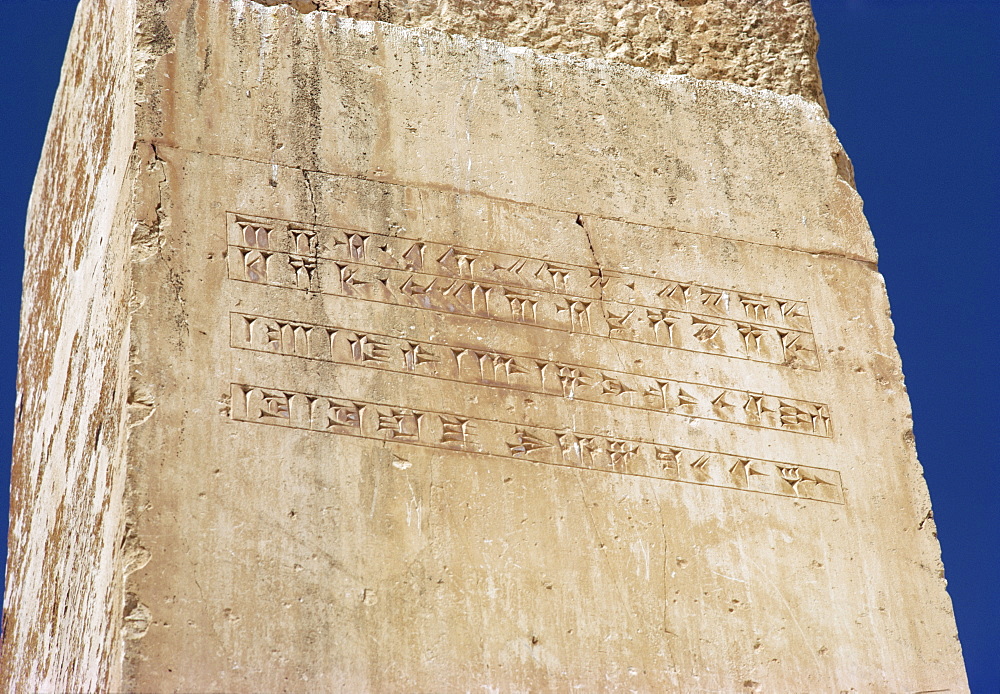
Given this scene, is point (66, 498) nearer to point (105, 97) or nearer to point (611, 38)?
point (105, 97)

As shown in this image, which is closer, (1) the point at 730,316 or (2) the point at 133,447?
(2) the point at 133,447

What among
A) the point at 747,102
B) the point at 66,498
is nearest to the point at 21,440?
the point at 66,498

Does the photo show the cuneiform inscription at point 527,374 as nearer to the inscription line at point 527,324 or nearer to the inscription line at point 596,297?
the inscription line at point 527,324

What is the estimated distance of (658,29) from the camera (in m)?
4.70

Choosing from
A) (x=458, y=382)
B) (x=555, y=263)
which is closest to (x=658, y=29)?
(x=555, y=263)

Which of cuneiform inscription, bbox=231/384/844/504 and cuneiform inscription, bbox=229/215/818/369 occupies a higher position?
cuneiform inscription, bbox=229/215/818/369

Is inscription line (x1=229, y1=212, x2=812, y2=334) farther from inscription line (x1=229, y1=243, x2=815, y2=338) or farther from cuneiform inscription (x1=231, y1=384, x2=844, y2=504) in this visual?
cuneiform inscription (x1=231, y1=384, x2=844, y2=504)

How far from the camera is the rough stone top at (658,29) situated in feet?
14.6

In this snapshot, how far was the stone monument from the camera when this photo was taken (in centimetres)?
344

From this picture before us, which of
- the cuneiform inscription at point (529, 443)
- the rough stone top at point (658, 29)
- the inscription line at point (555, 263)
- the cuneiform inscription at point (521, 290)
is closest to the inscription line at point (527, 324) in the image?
the cuneiform inscription at point (521, 290)

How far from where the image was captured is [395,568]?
350 centimetres

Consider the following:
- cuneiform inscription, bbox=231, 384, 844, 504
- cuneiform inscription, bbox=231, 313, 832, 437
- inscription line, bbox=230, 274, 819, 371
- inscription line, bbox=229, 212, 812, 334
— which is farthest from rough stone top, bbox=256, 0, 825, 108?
cuneiform inscription, bbox=231, 384, 844, 504

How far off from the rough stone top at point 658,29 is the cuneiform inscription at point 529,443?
134 centimetres

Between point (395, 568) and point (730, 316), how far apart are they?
1.27 metres
